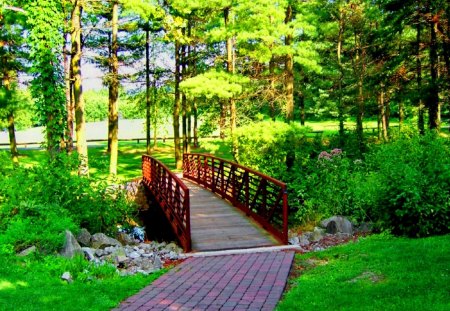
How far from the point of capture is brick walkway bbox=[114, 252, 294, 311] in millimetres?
5602

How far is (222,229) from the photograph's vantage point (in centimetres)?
1058

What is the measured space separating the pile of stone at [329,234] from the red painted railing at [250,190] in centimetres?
46

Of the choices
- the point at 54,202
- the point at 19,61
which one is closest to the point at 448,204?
the point at 54,202

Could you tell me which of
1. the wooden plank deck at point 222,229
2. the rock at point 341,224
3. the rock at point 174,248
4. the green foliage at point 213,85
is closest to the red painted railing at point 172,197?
the rock at point 174,248

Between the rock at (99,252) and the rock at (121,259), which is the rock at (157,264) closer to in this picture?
the rock at (121,259)

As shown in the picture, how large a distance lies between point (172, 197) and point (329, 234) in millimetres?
4026

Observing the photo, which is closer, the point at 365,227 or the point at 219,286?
the point at 219,286

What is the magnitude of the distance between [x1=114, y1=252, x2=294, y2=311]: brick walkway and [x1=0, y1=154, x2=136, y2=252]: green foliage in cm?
250

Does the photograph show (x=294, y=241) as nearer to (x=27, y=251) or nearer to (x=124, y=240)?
(x=124, y=240)

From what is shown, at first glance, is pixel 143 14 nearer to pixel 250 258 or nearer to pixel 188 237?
pixel 188 237

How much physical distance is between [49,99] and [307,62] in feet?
33.5

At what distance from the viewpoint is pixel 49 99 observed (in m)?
16.5

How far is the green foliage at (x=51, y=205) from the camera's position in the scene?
819 centimetres

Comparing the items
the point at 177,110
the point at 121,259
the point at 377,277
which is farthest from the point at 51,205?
the point at 177,110
